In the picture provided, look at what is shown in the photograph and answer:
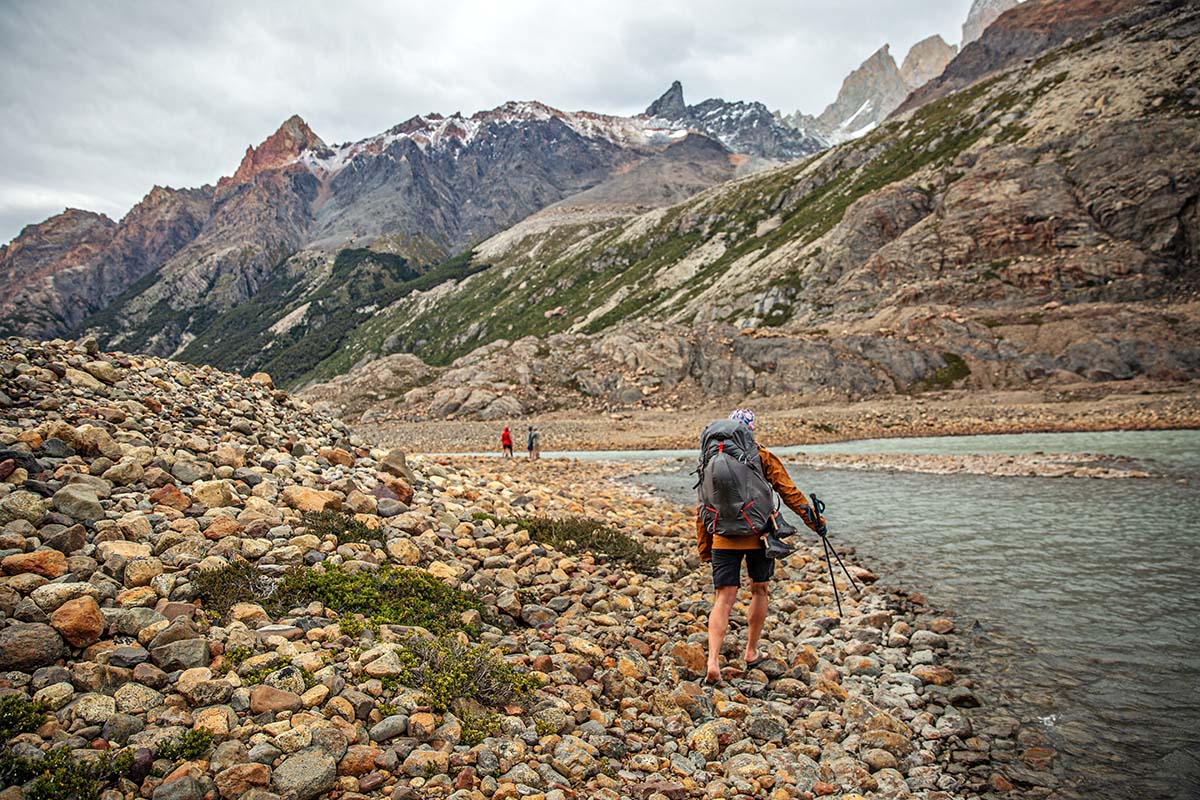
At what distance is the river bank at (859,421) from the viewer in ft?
107

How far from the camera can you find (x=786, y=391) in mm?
50469

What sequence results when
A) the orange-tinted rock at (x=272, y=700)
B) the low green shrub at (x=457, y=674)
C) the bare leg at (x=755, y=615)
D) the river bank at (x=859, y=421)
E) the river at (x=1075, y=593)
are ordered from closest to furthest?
1. the orange-tinted rock at (x=272, y=700)
2. the low green shrub at (x=457, y=674)
3. the river at (x=1075, y=593)
4. the bare leg at (x=755, y=615)
5. the river bank at (x=859, y=421)

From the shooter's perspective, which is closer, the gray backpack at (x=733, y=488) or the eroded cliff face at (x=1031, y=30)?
the gray backpack at (x=733, y=488)

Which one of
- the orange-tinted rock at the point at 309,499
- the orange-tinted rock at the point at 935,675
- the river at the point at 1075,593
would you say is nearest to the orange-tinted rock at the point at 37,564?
the orange-tinted rock at the point at 309,499

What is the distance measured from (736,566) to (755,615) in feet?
2.57

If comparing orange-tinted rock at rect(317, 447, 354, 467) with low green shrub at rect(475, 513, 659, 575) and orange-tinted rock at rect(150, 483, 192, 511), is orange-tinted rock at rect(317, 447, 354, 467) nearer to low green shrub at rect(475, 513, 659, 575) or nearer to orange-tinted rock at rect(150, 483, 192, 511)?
low green shrub at rect(475, 513, 659, 575)

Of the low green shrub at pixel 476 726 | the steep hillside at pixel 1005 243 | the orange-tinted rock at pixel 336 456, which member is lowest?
the low green shrub at pixel 476 726

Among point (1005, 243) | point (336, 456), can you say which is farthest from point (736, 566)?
point (1005, 243)

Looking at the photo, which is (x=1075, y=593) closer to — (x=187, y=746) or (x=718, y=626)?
(x=718, y=626)

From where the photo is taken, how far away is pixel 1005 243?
5725 centimetres

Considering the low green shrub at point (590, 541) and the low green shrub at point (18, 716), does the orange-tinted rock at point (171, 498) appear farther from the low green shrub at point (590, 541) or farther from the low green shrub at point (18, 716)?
the low green shrub at point (590, 541)

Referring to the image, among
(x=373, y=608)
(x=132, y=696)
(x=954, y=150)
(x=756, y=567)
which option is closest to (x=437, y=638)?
(x=373, y=608)

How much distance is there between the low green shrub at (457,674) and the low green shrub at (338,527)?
2.70 metres

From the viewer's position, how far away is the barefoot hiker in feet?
23.4
